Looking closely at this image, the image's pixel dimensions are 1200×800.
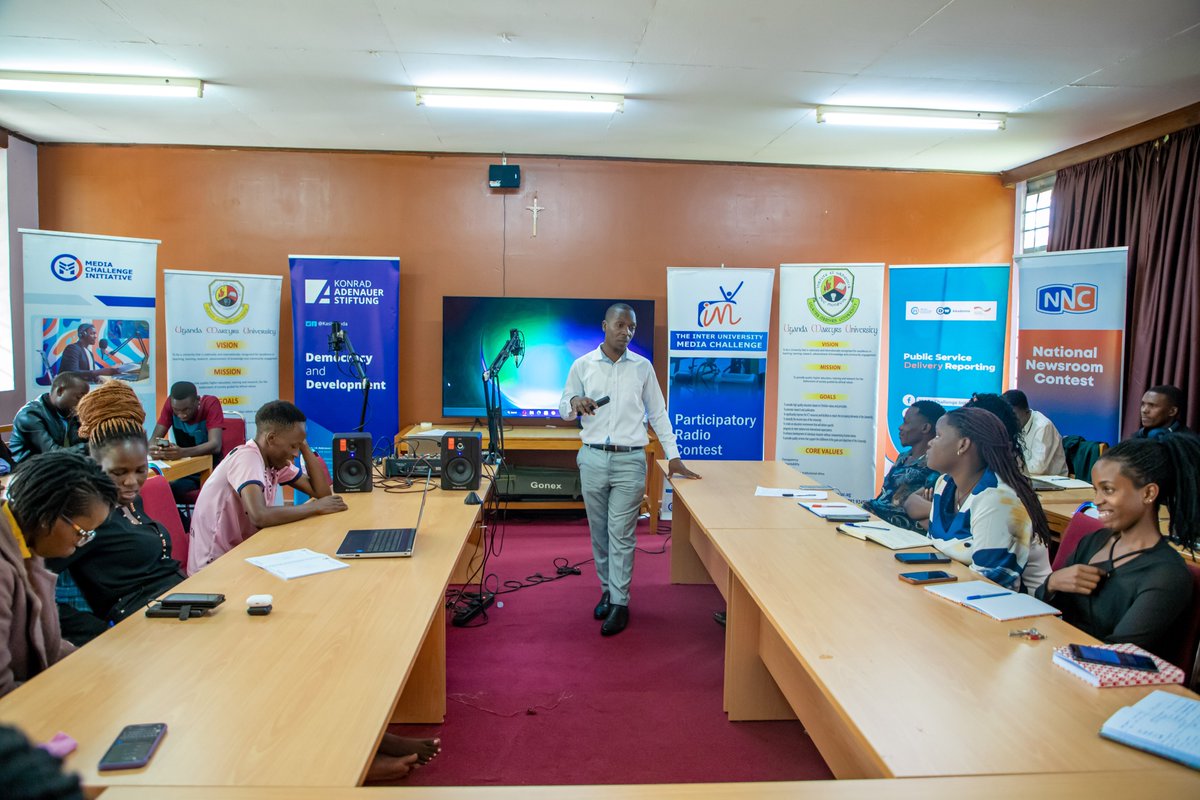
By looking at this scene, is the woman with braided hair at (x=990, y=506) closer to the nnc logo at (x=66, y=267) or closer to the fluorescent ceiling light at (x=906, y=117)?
the fluorescent ceiling light at (x=906, y=117)

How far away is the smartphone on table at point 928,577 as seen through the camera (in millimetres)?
2254

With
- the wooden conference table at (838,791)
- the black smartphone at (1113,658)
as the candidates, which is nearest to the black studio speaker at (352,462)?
the wooden conference table at (838,791)

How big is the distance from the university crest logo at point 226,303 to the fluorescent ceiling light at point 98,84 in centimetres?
147

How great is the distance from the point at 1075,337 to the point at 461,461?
14.6 feet

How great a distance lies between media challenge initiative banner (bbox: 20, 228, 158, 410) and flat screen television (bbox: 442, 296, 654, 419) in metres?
2.21

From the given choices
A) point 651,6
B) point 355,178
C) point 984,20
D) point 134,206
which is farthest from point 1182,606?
point 134,206

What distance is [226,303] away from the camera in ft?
18.3

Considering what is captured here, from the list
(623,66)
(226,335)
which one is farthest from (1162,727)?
(226,335)

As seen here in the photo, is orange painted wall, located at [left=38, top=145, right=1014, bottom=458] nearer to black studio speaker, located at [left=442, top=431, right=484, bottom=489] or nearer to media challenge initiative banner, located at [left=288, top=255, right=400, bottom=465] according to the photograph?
media challenge initiative banner, located at [left=288, top=255, right=400, bottom=465]

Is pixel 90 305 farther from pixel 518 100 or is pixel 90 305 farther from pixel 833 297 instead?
pixel 833 297

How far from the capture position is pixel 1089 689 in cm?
158

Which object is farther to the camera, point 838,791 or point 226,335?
point 226,335

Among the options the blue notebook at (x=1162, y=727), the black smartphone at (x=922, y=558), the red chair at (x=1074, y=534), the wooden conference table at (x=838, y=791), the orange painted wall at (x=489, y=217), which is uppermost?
the orange painted wall at (x=489, y=217)

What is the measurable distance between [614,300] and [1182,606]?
A: 15.4 ft
